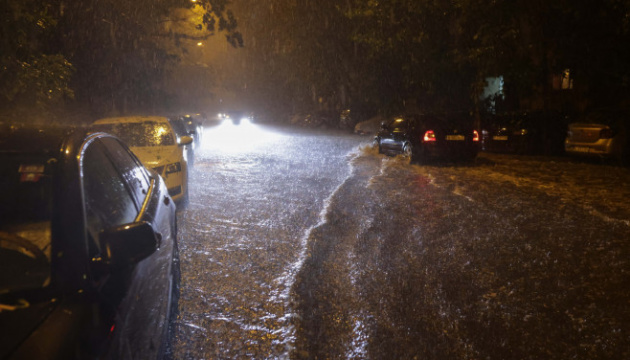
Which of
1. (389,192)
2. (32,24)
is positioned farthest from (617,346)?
(32,24)

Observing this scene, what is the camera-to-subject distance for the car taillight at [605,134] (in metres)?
12.8

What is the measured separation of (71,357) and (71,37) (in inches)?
646

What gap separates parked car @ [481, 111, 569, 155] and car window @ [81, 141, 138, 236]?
15.2m

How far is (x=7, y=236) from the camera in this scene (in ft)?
7.43

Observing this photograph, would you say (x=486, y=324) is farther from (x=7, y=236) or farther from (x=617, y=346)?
(x=7, y=236)

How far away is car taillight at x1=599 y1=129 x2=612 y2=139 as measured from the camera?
12805mm

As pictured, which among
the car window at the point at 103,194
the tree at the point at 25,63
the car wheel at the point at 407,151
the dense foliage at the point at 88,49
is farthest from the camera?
the car wheel at the point at 407,151

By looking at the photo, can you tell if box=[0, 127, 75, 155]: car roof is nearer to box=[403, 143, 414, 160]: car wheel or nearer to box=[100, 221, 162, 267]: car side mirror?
box=[100, 221, 162, 267]: car side mirror

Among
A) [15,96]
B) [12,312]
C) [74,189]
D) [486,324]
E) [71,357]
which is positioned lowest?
[486,324]

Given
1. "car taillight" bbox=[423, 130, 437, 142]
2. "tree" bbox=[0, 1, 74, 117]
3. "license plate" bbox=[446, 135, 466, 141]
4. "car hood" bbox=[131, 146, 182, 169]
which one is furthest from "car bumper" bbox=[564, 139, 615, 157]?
"tree" bbox=[0, 1, 74, 117]

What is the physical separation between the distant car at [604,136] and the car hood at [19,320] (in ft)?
45.2

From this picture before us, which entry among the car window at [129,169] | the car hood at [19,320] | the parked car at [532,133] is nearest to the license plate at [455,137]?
the parked car at [532,133]

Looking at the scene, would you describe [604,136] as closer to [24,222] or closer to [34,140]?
[34,140]

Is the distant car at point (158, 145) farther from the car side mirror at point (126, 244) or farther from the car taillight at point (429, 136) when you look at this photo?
the car taillight at point (429, 136)
